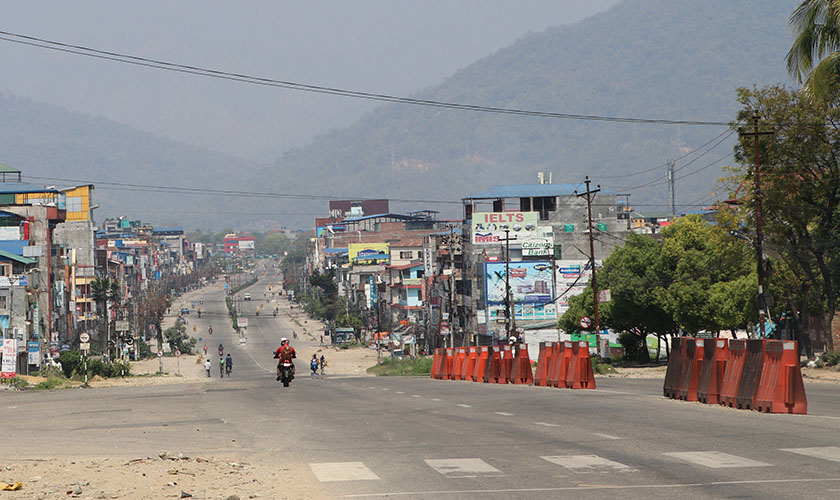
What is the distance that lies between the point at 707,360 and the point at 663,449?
896 centimetres

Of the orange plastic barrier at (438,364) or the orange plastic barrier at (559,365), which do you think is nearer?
the orange plastic barrier at (559,365)

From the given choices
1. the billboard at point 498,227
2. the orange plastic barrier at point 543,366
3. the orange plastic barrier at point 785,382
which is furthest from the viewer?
the billboard at point 498,227

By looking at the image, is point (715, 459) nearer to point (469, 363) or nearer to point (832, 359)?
point (469, 363)

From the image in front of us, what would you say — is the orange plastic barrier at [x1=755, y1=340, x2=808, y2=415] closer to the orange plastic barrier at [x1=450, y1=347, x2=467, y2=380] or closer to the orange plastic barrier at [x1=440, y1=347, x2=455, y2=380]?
the orange plastic barrier at [x1=450, y1=347, x2=467, y2=380]

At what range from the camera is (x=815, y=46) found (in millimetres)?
42844

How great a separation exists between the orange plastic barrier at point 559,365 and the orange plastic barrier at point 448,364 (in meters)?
15.6

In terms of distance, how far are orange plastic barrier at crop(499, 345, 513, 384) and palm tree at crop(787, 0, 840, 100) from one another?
14345mm

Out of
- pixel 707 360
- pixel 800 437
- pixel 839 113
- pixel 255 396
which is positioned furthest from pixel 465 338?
pixel 800 437

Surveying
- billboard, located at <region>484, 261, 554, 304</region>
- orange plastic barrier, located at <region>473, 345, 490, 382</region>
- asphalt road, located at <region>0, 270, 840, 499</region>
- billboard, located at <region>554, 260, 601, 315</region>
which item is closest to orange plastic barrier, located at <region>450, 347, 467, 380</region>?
orange plastic barrier, located at <region>473, 345, 490, 382</region>

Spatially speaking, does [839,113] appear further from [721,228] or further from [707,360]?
[707,360]

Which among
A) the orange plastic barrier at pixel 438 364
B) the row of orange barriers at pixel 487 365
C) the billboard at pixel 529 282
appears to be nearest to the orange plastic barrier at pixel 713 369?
the row of orange barriers at pixel 487 365

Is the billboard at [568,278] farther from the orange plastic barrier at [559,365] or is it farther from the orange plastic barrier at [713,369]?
the orange plastic barrier at [713,369]

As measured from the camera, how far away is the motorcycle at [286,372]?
40750 mm

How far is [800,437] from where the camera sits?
51.0ft
